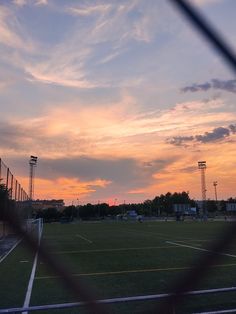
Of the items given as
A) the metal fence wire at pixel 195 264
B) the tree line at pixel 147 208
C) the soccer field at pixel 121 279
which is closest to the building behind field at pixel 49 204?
the tree line at pixel 147 208

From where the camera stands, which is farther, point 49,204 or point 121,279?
point 49,204

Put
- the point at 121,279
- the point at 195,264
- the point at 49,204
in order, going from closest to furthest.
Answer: the point at 195,264
the point at 121,279
the point at 49,204

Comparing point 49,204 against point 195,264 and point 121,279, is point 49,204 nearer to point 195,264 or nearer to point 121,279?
point 121,279

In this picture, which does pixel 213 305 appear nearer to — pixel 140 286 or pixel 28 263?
pixel 140 286

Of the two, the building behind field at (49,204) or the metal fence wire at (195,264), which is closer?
the metal fence wire at (195,264)

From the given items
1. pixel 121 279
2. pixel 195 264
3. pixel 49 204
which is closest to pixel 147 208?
pixel 49 204

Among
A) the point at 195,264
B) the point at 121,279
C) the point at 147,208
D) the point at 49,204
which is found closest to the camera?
the point at 195,264

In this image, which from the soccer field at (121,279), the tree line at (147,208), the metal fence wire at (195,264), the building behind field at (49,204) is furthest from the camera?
the tree line at (147,208)

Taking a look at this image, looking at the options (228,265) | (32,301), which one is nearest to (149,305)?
(32,301)

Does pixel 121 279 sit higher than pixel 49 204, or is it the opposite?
pixel 49 204

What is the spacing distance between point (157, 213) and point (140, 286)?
156 m

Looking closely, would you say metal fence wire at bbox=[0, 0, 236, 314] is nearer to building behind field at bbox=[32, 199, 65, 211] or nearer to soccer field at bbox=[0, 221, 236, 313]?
soccer field at bbox=[0, 221, 236, 313]

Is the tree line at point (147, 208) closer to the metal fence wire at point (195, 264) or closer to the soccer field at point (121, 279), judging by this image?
the soccer field at point (121, 279)

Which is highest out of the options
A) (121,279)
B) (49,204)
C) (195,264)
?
(49,204)
